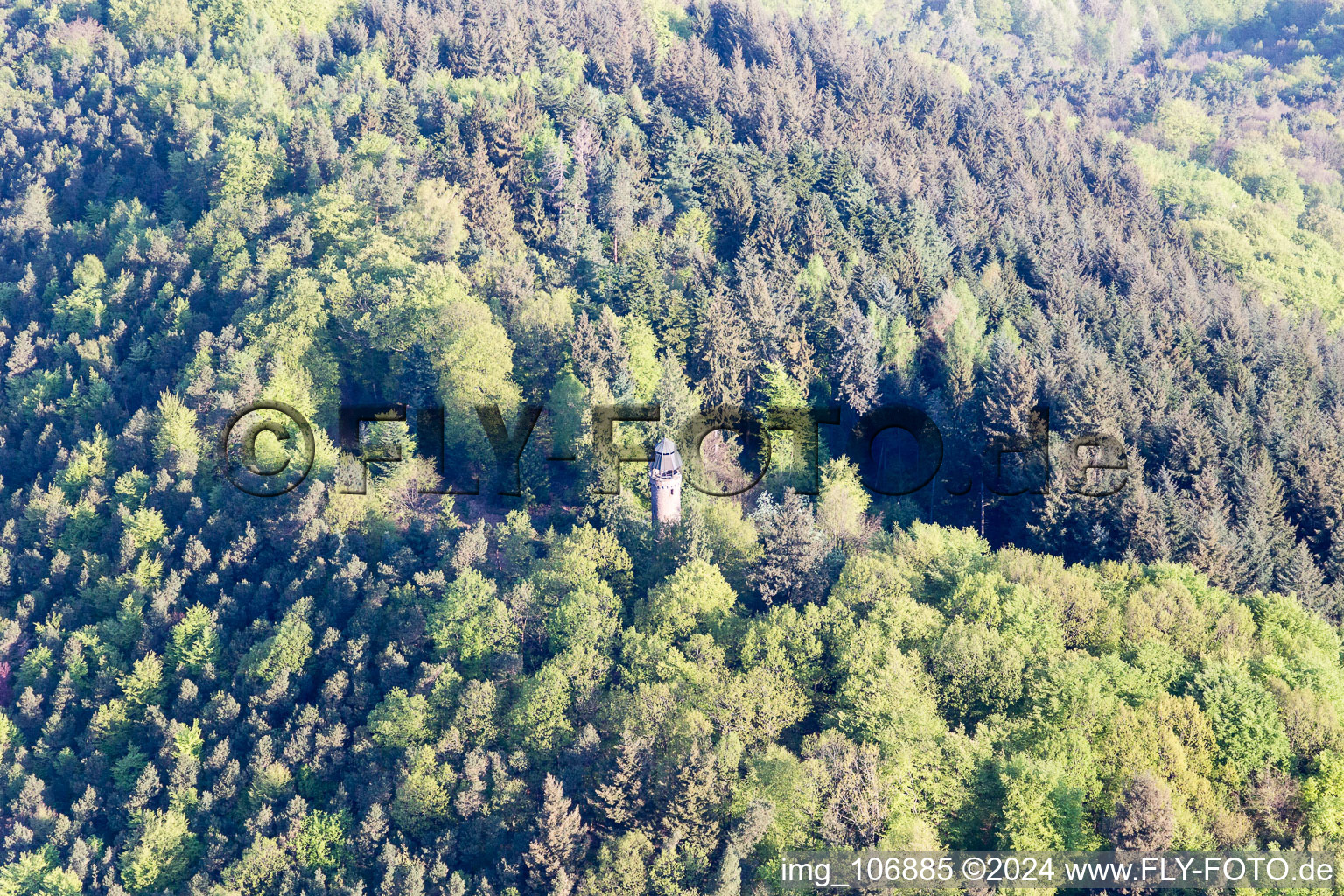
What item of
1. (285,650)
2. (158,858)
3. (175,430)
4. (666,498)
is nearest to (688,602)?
(666,498)

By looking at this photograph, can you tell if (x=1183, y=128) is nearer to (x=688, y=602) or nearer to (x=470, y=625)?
(x=688, y=602)

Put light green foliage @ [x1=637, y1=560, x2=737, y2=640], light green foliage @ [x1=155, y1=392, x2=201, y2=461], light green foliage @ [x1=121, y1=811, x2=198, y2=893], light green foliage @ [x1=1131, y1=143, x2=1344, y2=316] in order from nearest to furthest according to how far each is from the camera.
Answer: light green foliage @ [x1=121, y1=811, x2=198, y2=893] < light green foliage @ [x1=637, y1=560, x2=737, y2=640] < light green foliage @ [x1=155, y1=392, x2=201, y2=461] < light green foliage @ [x1=1131, y1=143, x2=1344, y2=316]

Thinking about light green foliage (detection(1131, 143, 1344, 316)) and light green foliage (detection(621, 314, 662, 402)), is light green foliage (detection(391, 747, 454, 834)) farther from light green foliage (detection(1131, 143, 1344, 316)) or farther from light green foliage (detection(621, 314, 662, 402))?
light green foliage (detection(1131, 143, 1344, 316))

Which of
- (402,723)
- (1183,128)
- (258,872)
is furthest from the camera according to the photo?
(1183,128)

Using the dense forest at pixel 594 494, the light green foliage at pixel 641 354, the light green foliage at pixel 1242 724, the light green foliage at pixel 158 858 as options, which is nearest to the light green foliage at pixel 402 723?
the dense forest at pixel 594 494

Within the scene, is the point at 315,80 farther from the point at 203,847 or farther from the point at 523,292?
the point at 203,847

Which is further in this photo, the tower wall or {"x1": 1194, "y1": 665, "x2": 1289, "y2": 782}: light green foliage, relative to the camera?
the tower wall

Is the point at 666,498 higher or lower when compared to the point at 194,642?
higher

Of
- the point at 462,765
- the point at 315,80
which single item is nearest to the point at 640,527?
the point at 462,765

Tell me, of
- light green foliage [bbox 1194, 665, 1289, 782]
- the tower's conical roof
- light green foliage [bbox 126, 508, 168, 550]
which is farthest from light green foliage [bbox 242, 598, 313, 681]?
light green foliage [bbox 1194, 665, 1289, 782]
